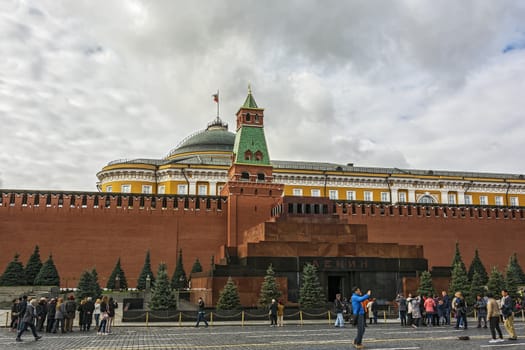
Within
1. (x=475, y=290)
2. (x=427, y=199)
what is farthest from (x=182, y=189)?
(x=475, y=290)

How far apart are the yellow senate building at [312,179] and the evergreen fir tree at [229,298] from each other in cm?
2533

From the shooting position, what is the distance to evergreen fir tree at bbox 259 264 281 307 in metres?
20.7

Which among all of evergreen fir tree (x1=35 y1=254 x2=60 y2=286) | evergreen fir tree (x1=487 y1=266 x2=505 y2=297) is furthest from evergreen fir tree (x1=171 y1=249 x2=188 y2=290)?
evergreen fir tree (x1=487 y1=266 x2=505 y2=297)

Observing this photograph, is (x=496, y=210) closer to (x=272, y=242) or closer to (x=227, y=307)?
(x=272, y=242)

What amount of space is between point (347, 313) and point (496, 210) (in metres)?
23.6

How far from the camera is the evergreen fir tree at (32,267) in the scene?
27978mm

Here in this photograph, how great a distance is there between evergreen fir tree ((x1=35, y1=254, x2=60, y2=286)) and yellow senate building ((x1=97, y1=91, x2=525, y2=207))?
→ 19.1m

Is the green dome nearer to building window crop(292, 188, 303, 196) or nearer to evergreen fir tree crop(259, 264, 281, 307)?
building window crop(292, 188, 303, 196)

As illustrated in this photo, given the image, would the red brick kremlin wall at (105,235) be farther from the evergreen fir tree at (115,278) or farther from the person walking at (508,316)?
the person walking at (508,316)

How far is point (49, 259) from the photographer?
2845 cm

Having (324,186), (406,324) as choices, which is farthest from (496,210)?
(406,324)

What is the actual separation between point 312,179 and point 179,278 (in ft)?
71.9

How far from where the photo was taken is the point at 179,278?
30125mm

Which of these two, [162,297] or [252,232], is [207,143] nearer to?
[252,232]
